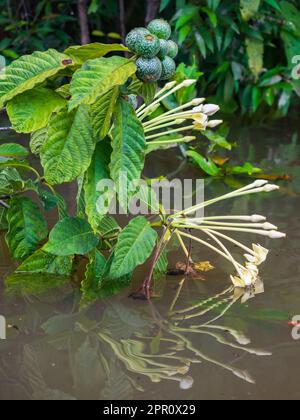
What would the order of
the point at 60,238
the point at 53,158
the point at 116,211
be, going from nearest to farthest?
the point at 53,158
the point at 60,238
the point at 116,211

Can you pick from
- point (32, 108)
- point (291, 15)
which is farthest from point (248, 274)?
point (291, 15)

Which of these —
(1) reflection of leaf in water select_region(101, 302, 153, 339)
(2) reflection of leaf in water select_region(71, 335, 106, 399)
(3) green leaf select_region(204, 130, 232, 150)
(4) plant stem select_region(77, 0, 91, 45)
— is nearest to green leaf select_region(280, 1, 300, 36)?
(4) plant stem select_region(77, 0, 91, 45)

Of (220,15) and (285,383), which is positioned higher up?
(220,15)

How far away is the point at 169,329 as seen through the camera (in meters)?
2.07

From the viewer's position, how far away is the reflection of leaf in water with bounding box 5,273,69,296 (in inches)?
89.7

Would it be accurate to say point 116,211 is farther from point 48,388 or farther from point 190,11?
point 190,11

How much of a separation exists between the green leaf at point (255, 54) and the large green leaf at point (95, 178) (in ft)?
8.25

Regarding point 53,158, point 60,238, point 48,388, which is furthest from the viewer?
point 60,238

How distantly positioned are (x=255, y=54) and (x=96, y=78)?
2.71 metres

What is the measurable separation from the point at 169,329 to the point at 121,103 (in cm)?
67

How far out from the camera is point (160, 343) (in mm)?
1998

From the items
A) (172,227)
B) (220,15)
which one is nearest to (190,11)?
(220,15)

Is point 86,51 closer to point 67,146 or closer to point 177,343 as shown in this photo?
point 67,146

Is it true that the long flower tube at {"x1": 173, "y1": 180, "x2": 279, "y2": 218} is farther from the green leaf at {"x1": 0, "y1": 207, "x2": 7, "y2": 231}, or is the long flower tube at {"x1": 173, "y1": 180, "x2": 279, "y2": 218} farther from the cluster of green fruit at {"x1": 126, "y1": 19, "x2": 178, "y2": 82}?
the green leaf at {"x1": 0, "y1": 207, "x2": 7, "y2": 231}
